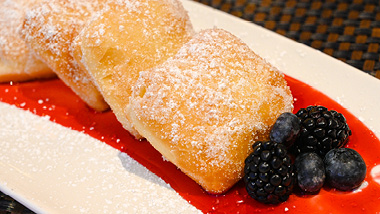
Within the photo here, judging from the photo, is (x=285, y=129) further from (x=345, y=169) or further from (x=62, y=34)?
(x=62, y=34)

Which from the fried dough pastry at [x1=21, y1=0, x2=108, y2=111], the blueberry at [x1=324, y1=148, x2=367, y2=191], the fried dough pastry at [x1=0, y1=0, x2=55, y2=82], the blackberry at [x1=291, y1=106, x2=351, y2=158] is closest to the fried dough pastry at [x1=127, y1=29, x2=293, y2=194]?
the blackberry at [x1=291, y1=106, x2=351, y2=158]

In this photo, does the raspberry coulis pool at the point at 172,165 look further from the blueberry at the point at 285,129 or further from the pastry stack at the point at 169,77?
the blueberry at the point at 285,129

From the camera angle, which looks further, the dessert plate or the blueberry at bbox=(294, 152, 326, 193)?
the dessert plate

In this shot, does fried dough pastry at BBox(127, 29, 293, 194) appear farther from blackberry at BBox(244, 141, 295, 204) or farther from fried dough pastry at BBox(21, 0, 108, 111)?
fried dough pastry at BBox(21, 0, 108, 111)

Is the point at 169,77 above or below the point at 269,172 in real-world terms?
above

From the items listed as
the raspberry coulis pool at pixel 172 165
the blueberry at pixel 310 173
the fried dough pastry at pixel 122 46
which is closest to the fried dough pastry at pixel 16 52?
the raspberry coulis pool at pixel 172 165

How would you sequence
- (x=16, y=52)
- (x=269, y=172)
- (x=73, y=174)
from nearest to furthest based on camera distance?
(x=269, y=172)
(x=73, y=174)
(x=16, y=52)

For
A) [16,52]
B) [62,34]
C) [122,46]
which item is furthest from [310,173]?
[16,52]
